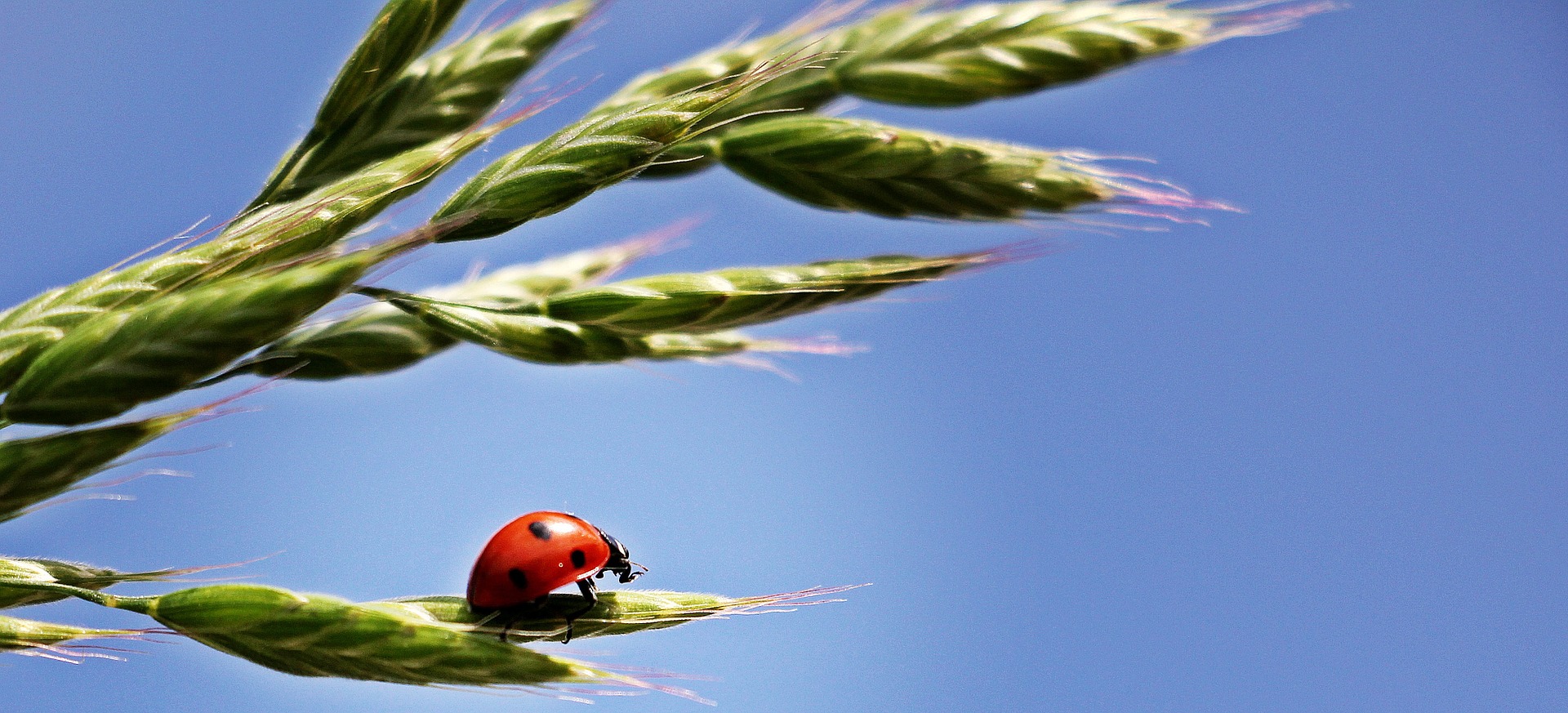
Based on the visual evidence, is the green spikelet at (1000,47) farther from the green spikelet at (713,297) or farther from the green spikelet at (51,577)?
the green spikelet at (51,577)

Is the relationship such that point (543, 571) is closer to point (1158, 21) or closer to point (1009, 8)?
point (1009, 8)

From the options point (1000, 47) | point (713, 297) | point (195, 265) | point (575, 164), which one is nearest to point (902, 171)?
point (1000, 47)

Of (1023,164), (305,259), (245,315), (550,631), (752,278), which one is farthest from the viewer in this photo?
(1023,164)

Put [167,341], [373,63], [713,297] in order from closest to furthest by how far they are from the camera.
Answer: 1. [167,341]
2. [713,297]
3. [373,63]

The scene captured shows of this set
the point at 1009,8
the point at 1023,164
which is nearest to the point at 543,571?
the point at 1023,164

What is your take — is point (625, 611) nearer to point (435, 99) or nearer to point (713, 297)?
point (713, 297)
